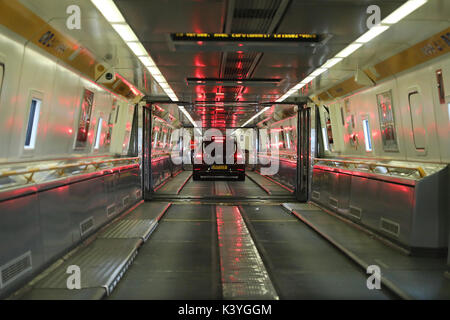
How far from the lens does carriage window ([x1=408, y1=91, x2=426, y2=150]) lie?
7.43 meters

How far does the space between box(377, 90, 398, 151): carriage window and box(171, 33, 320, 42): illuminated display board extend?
349cm

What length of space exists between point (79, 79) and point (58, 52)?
1.54m

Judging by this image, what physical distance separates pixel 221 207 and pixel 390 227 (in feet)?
18.1

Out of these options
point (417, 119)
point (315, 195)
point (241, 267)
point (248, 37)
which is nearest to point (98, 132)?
point (248, 37)

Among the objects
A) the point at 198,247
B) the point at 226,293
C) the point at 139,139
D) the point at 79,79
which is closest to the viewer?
the point at 226,293

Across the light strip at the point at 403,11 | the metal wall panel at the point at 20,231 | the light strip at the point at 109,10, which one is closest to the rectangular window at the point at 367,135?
the light strip at the point at 403,11

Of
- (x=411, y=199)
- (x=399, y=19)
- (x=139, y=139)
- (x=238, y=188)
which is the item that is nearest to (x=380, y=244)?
(x=411, y=199)

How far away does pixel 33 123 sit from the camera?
6.57m

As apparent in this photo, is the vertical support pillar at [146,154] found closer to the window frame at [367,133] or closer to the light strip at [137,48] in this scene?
the light strip at [137,48]

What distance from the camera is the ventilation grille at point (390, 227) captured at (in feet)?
21.7

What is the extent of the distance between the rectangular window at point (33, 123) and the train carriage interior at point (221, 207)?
0.03 m

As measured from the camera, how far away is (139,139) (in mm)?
12211
